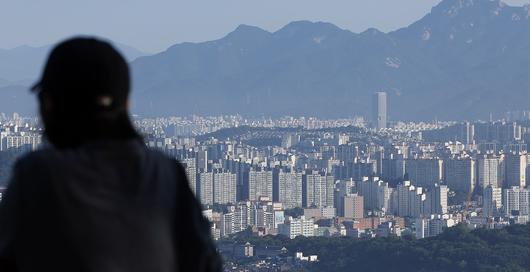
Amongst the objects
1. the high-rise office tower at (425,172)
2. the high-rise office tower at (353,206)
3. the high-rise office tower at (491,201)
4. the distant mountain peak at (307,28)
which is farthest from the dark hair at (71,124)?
the distant mountain peak at (307,28)

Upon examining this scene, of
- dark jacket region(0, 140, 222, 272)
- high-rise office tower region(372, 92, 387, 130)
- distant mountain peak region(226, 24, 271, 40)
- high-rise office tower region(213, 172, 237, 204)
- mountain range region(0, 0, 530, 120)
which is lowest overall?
high-rise office tower region(213, 172, 237, 204)

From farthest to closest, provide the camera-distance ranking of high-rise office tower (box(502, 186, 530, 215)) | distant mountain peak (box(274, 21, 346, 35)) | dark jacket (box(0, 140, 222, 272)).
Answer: distant mountain peak (box(274, 21, 346, 35)) → high-rise office tower (box(502, 186, 530, 215)) → dark jacket (box(0, 140, 222, 272))

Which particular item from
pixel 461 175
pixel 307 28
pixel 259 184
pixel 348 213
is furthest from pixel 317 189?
pixel 307 28

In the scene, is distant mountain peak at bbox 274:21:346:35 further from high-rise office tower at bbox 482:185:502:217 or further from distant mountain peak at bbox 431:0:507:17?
high-rise office tower at bbox 482:185:502:217

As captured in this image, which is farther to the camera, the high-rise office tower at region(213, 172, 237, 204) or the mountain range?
the mountain range

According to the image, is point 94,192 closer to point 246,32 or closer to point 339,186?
point 339,186

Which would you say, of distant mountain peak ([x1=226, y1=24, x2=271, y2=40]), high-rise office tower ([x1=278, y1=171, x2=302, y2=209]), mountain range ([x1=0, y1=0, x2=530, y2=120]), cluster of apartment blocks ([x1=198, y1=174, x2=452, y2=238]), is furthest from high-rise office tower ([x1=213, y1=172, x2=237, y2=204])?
distant mountain peak ([x1=226, y1=24, x2=271, y2=40])
